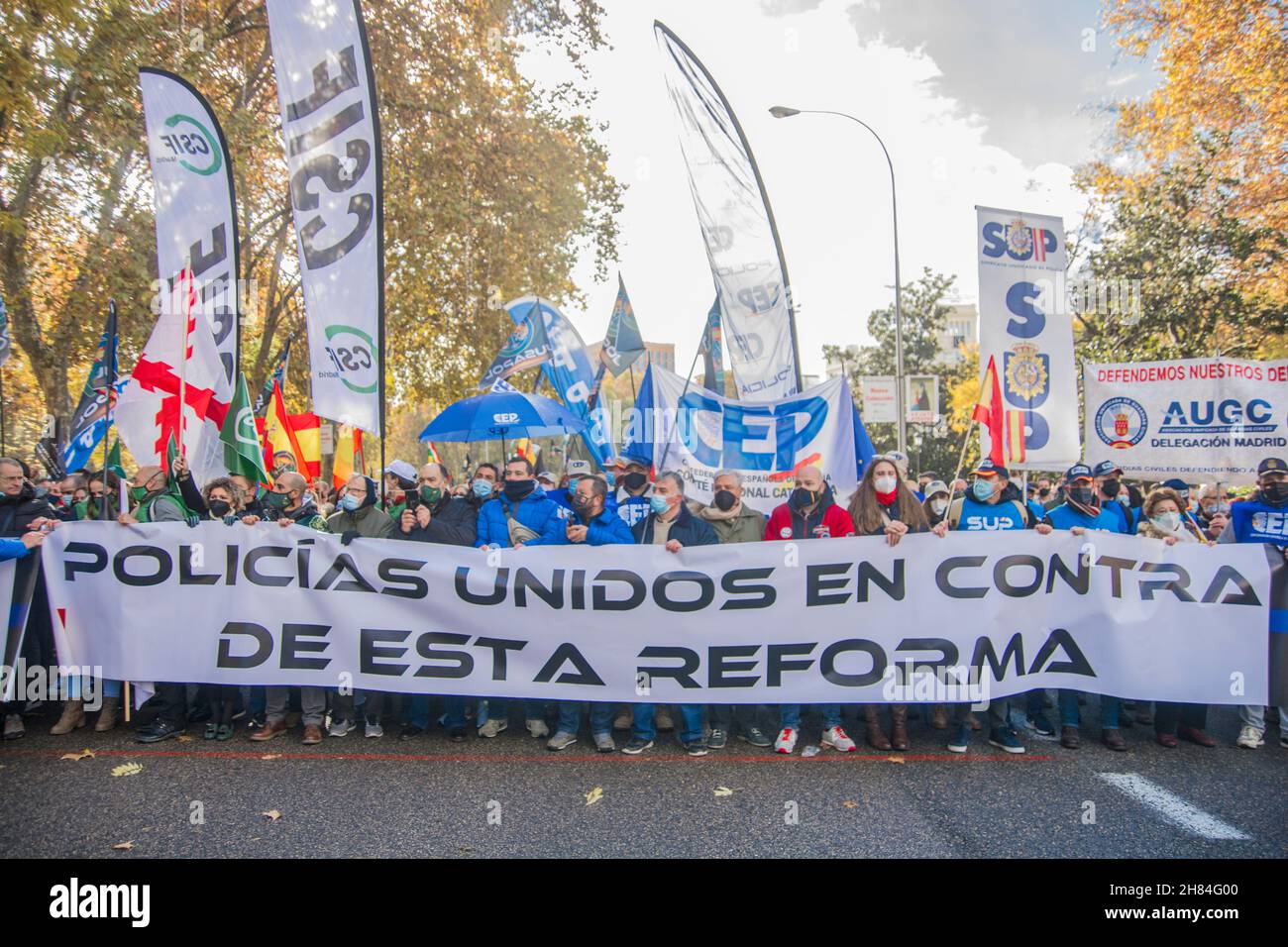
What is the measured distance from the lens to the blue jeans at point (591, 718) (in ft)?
17.1

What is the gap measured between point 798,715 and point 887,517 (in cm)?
149

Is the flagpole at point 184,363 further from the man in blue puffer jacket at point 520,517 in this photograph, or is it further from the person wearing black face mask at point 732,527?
the person wearing black face mask at point 732,527

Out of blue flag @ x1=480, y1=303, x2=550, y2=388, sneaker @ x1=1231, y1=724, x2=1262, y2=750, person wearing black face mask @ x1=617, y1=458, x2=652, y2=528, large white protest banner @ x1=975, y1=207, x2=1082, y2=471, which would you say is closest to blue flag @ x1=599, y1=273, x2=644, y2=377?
blue flag @ x1=480, y1=303, x2=550, y2=388

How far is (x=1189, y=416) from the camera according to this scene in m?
7.52

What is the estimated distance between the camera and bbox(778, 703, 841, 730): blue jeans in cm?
516

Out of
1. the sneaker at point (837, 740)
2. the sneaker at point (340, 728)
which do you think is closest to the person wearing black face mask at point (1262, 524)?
the sneaker at point (837, 740)

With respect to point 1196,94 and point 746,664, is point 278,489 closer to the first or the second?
point 746,664

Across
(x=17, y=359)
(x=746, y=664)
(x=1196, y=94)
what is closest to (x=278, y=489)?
(x=746, y=664)

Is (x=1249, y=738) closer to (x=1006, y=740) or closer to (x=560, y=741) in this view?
(x=1006, y=740)

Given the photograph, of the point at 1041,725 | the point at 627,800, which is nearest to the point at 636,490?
the point at 627,800

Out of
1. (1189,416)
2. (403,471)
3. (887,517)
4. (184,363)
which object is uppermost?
(184,363)

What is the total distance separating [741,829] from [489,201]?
15.7 meters

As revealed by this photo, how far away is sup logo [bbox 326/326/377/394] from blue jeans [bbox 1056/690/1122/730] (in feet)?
17.5

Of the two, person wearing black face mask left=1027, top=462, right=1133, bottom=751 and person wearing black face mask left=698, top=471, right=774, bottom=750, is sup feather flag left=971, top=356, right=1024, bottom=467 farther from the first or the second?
person wearing black face mask left=698, top=471, right=774, bottom=750
